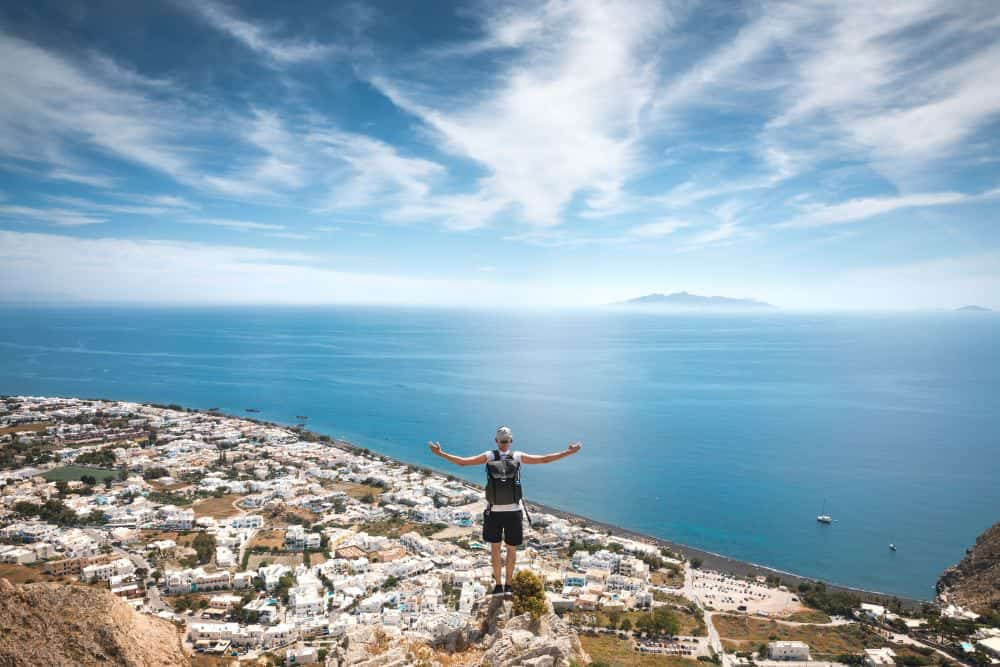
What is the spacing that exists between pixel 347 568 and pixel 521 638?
28.3 meters

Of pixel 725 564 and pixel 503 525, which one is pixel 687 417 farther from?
pixel 503 525

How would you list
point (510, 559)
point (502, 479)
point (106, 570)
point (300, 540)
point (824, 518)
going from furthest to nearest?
point (824, 518)
point (300, 540)
point (106, 570)
point (510, 559)
point (502, 479)

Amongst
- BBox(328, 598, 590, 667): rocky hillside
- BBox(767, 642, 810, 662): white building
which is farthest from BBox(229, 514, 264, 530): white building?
BBox(328, 598, 590, 667): rocky hillside

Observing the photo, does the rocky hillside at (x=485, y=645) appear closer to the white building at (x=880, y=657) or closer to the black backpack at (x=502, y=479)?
the black backpack at (x=502, y=479)

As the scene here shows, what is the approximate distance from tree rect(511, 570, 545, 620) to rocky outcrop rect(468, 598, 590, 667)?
0.09m

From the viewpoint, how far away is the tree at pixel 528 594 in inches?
264

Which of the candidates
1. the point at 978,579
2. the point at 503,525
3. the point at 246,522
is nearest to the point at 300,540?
the point at 246,522

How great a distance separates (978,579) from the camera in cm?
3014

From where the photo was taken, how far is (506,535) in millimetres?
6258

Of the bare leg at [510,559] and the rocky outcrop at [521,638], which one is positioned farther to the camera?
the bare leg at [510,559]

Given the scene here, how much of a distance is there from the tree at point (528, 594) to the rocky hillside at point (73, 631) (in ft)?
12.1

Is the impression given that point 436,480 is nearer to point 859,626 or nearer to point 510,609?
point 859,626

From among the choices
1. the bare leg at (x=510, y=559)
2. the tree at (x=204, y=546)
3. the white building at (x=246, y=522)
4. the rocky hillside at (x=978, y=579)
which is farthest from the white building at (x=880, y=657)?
the white building at (x=246, y=522)

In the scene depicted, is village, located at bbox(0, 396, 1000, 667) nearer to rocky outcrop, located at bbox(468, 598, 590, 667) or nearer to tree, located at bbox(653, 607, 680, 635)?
tree, located at bbox(653, 607, 680, 635)
